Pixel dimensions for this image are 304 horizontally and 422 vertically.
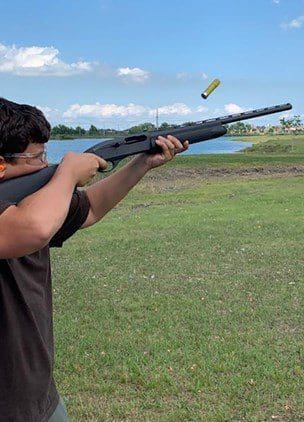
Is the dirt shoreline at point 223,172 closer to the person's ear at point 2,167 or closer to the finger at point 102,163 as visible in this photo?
the finger at point 102,163

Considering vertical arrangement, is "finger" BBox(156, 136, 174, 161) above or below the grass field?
above

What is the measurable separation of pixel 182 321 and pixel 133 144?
4.03 metres

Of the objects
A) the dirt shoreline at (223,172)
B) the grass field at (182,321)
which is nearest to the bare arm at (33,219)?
the grass field at (182,321)

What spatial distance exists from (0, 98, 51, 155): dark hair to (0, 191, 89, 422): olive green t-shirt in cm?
43

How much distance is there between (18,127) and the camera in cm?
214

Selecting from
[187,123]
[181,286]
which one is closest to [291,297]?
[181,286]

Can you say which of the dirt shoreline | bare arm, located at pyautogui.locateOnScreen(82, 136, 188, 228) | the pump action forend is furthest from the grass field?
the dirt shoreline

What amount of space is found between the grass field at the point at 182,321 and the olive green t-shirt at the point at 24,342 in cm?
Result: 228

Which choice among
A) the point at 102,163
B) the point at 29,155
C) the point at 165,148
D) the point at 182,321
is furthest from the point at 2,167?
the point at 182,321

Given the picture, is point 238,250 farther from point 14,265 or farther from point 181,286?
point 14,265

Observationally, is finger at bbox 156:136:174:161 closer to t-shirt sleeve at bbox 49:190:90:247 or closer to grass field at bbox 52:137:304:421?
t-shirt sleeve at bbox 49:190:90:247

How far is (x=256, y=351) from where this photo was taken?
550cm

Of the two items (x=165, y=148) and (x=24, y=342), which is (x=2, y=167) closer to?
(x=24, y=342)

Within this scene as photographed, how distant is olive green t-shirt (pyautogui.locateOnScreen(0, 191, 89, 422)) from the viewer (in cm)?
213
